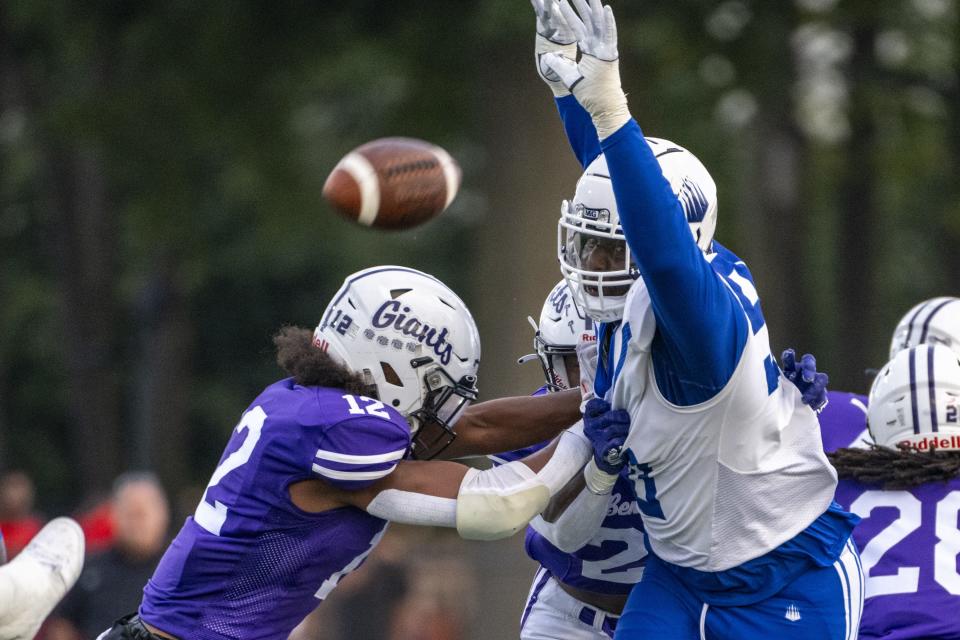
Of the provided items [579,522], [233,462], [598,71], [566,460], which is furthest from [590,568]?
[598,71]

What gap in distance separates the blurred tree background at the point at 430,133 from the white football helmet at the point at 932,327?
2633mm

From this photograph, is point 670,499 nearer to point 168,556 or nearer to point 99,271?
point 168,556

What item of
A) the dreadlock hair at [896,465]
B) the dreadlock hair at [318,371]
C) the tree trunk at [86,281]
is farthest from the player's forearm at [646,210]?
the tree trunk at [86,281]

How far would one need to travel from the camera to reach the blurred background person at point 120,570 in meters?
8.30

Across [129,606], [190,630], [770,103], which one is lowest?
[129,606]

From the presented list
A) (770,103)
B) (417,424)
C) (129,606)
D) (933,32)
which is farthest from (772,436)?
(933,32)

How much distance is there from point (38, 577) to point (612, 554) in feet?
5.85

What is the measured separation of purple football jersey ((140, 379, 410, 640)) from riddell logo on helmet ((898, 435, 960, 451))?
66.1 inches

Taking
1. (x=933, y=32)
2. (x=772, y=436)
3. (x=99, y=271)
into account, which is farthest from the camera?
(x=99, y=271)

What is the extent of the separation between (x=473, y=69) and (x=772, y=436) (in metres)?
5.70

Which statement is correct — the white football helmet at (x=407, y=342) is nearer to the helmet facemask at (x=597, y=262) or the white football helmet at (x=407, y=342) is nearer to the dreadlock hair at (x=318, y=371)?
the dreadlock hair at (x=318, y=371)

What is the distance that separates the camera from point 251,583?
4121 millimetres

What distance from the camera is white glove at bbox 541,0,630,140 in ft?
12.1

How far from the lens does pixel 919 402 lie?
15.4ft
